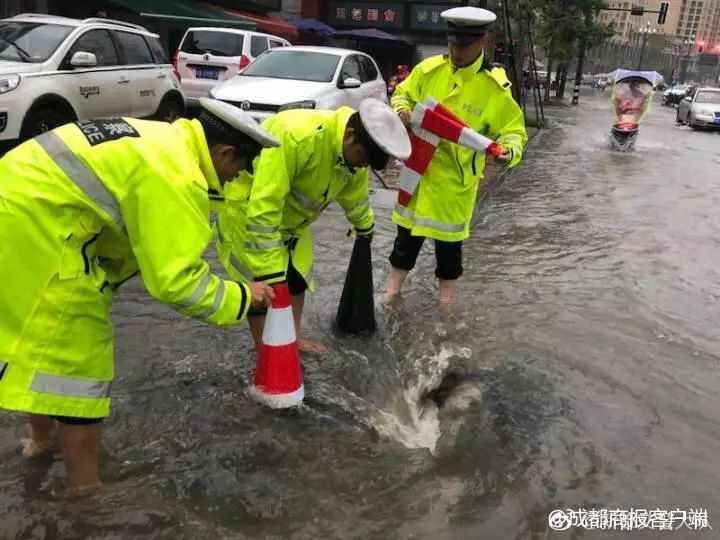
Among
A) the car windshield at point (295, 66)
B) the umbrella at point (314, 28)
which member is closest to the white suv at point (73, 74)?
the car windshield at point (295, 66)

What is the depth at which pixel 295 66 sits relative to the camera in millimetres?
9930

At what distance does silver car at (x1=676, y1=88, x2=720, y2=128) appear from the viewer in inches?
923

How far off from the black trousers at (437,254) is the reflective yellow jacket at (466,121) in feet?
0.36

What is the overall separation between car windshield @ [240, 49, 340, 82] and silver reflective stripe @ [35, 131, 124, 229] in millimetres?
7928

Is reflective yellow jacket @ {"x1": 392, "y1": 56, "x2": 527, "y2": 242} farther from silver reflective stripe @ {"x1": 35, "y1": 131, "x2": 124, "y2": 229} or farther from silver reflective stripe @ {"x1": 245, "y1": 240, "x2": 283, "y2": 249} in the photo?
silver reflective stripe @ {"x1": 35, "y1": 131, "x2": 124, "y2": 229}

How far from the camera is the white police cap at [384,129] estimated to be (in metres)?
2.92

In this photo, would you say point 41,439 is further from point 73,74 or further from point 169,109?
point 169,109

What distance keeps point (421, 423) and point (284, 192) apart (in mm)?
1298

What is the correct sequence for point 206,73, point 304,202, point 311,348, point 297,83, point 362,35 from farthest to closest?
point 362,35 < point 206,73 < point 297,83 < point 311,348 < point 304,202

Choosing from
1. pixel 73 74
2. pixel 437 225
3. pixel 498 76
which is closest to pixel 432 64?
pixel 498 76

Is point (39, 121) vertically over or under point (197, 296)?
under

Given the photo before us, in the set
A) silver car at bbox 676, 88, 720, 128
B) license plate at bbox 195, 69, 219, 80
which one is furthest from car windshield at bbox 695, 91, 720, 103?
license plate at bbox 195, 69, 219, 80

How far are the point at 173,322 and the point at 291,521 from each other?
6.48 feet

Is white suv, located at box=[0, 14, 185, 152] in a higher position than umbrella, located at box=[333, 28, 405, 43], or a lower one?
higher
